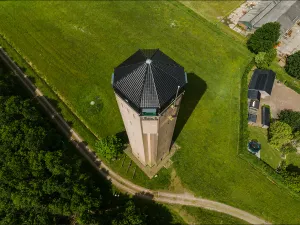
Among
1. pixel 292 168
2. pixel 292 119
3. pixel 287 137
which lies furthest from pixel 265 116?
pixel 292 168

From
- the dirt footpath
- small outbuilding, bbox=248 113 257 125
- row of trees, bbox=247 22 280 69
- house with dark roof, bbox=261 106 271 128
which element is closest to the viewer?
house with dark roof, bbox=261 106 271 128

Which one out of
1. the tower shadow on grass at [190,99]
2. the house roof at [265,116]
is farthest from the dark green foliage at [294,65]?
the tower shadow on grass at [190,99]

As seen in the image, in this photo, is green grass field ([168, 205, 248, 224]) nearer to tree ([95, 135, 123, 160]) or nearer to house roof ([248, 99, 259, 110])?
tree ([95, 135, 123, 160])

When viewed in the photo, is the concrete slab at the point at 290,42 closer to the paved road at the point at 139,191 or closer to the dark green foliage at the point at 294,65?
the dark green foliage at the point at 294,65

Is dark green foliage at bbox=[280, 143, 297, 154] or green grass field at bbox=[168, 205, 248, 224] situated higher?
dark green foliage at bbox=[280, 143, 297, 154]

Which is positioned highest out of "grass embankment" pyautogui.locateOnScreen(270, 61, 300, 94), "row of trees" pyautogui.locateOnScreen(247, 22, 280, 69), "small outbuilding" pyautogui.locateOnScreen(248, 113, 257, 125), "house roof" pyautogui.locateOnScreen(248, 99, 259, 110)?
"row of trees" pyautogui.locateOnScreen(247, 22, 280, 69)

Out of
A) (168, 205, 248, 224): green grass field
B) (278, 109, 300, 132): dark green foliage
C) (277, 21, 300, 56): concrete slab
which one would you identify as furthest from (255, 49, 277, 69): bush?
(168, 205, 248, 224): green grass field

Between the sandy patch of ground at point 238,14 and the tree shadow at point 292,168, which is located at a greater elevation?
the sandy patch of ground at point 238,14

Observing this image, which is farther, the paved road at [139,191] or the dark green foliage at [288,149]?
the dark green foliage at [288,149]

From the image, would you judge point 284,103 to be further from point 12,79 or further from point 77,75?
point 12,79
